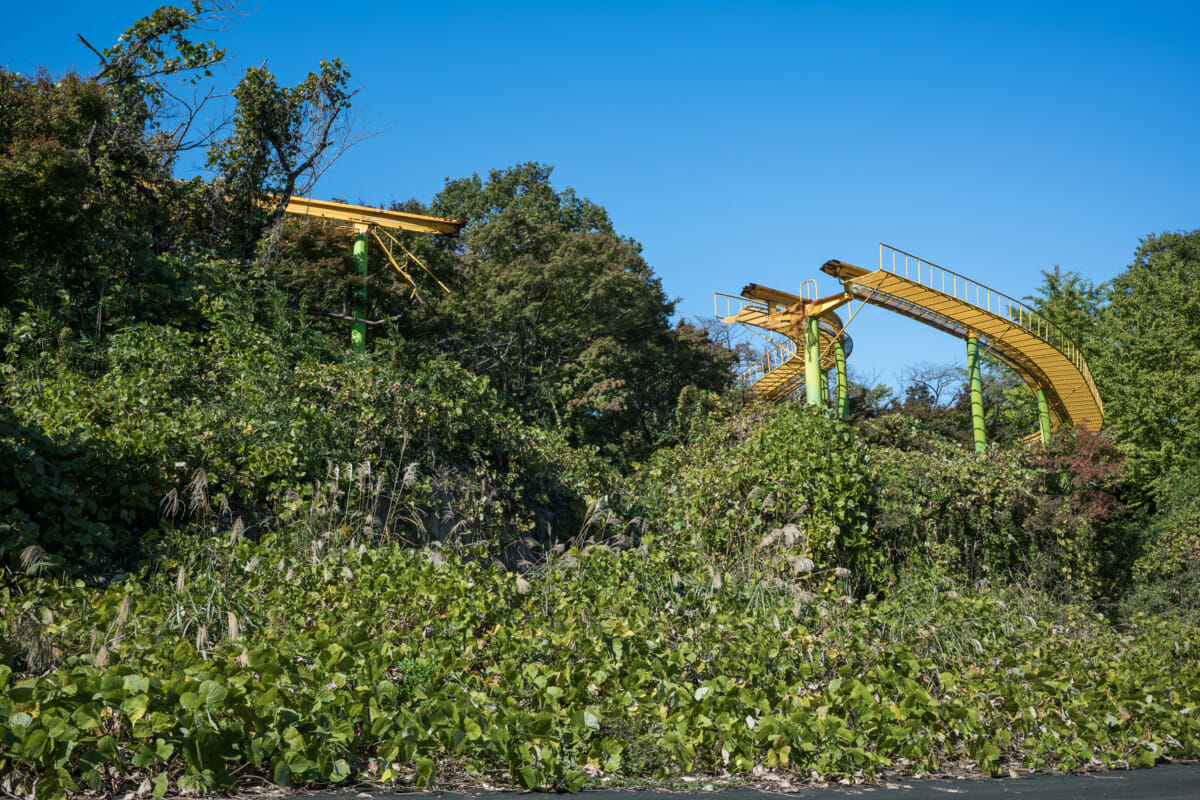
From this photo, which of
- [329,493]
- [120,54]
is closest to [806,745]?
[329,493]

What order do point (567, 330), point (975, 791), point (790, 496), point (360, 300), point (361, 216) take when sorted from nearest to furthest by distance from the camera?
point (975, 791) < point (790, 496) < point (360, 300) < point (361, 216) < point (567, 330)

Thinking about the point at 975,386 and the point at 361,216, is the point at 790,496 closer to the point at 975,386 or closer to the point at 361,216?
the point at 361,216

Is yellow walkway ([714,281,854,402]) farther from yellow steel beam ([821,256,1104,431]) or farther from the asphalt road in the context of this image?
the asphalt road

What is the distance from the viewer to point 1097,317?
27.3m

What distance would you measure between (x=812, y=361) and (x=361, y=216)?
32.7 feet

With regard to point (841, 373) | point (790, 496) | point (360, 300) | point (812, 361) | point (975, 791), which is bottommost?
point (975, 791)

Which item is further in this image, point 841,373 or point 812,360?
point 841,373

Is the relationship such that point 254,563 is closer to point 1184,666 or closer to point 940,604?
point 940,604

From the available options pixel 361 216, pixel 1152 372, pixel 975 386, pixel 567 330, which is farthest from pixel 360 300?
pixel 1152 372

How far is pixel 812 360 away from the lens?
728 inches

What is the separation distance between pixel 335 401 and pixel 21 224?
4439 millimetres

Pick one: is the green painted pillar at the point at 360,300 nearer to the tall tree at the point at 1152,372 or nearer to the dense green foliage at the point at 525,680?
the dense green foliage at the point at 525,680

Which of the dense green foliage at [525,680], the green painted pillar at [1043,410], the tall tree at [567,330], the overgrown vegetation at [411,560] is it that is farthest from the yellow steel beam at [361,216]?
the green painted pillar at [1043,410]

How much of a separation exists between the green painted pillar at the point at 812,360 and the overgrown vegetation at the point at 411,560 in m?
2.78
